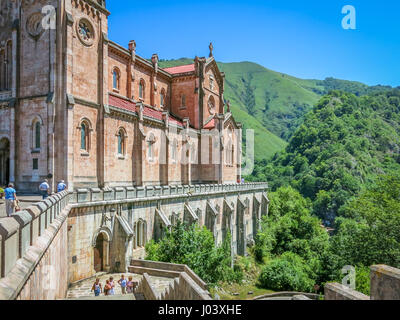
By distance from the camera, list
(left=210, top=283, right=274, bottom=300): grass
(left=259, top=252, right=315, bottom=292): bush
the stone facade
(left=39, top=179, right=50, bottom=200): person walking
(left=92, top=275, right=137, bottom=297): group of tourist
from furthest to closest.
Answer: (left=259, top=252, right=315, bottom=292): bush
(left=210, top=283, right=274, bottom=300): grass
the stone facade
(left=39, top=179, right=50, bottom=200): person walking
(left=92, top=275, right=137, bottom=297): group of tourist

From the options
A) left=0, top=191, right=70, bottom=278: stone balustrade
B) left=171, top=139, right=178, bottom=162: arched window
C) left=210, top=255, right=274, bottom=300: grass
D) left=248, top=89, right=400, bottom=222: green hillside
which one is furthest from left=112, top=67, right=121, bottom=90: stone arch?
left=248, top=89, right=400, bottom=222: green hillside

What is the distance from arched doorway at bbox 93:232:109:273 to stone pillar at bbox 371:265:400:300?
1651 cm

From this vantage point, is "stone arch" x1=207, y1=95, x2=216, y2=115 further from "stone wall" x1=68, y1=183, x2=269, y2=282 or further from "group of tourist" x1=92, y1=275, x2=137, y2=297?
"group of tourist" x1=92, y1=275, x2=137, y2=297

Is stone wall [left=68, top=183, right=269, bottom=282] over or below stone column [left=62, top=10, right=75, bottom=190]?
below

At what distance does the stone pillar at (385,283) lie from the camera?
220 inches

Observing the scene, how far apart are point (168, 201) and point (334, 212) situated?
233 ft

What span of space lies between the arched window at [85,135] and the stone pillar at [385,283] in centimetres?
2251

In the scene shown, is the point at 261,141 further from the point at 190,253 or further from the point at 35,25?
the point at 190,253

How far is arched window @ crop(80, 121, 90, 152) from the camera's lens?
24.9 m

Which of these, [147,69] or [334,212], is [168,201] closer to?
[147,69]

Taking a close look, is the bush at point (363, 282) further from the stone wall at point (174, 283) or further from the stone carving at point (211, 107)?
the stone carving at point (211, 107)

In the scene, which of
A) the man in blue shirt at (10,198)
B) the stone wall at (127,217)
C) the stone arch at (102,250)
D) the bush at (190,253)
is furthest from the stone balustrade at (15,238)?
the bush at (190,253)

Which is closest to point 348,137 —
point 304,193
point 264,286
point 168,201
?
point 304,193

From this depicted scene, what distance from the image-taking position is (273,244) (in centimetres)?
4531
